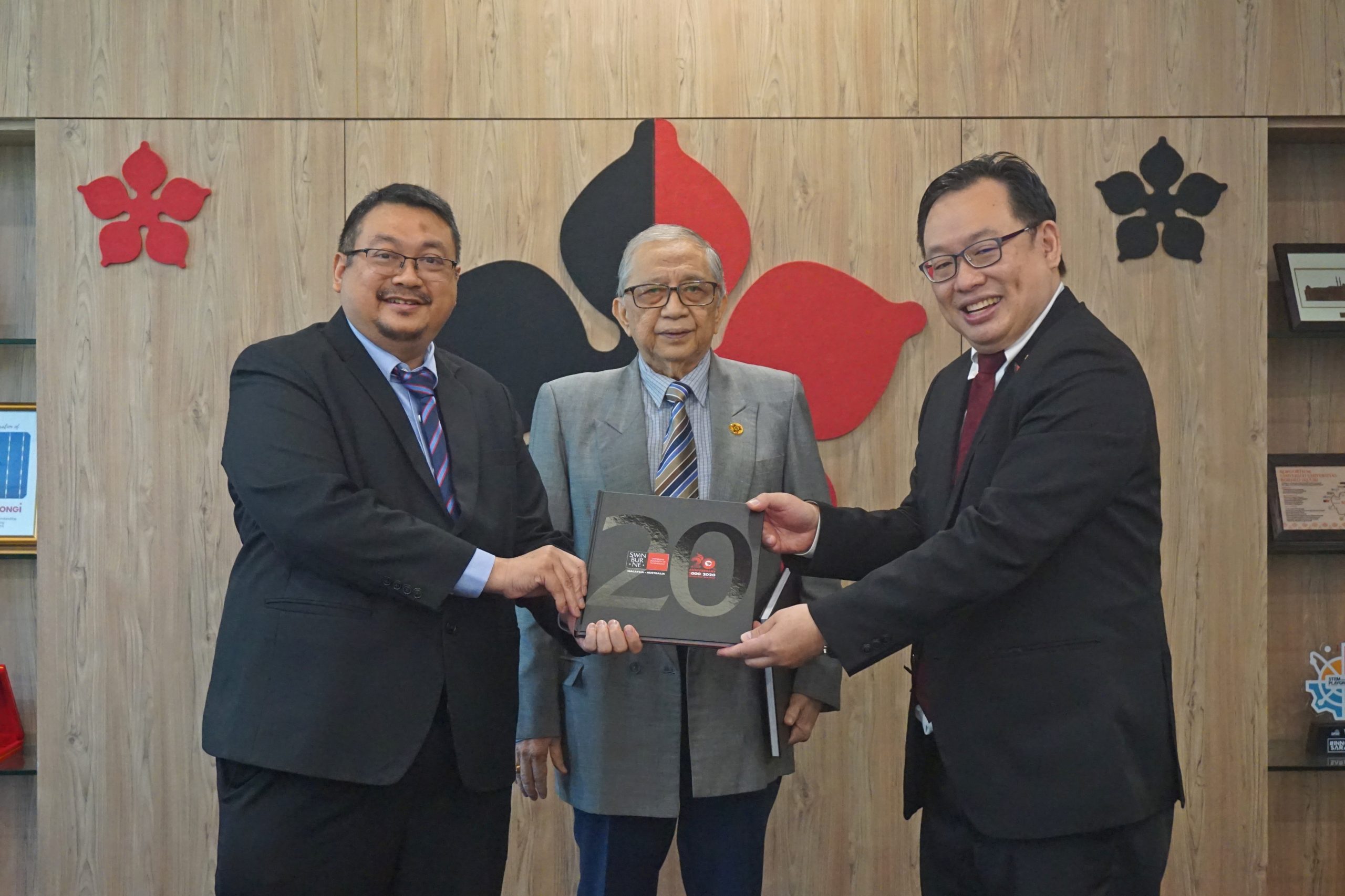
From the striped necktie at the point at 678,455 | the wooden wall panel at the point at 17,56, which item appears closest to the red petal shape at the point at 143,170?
the wooden wall panel at the point at 17,56

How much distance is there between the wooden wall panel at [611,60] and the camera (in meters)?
3.16

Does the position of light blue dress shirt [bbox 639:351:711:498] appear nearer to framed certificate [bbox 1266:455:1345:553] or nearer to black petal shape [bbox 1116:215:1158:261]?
black petal shape [bbox 1116:215:1158:261]

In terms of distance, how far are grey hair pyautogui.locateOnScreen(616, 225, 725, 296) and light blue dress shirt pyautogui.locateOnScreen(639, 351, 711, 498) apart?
213 millimetres

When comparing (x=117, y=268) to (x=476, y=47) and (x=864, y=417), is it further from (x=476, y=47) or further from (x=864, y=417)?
(x=864, y=417)

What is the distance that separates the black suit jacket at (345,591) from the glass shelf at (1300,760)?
270 centimetres

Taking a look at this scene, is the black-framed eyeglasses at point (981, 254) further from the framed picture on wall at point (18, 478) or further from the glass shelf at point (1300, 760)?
the framed picture on wall at point (18, 478)

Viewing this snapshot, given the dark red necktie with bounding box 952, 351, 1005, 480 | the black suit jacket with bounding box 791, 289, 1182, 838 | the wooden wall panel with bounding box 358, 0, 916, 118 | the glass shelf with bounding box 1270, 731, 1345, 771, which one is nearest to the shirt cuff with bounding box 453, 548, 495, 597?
the black suit jacket with bounding box 791, 289, 1182, 838

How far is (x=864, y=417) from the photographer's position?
10.5ft

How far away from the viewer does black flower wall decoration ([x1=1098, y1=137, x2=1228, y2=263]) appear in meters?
3.20

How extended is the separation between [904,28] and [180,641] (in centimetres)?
297

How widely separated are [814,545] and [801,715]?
Result: 39 centimetres

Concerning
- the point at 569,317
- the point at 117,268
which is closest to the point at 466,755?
the point at 569,317

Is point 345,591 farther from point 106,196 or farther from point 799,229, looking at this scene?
point 106,196

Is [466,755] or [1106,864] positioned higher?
[466,755]
